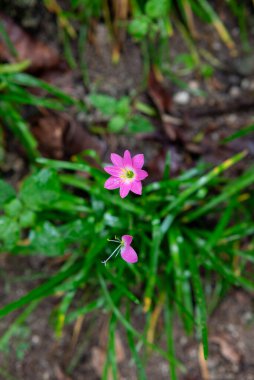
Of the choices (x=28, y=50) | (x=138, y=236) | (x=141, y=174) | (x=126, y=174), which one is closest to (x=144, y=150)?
(x=138, y=236)

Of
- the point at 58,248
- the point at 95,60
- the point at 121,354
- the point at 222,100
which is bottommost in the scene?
the point at 121,354

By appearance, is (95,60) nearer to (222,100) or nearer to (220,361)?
(222,100)

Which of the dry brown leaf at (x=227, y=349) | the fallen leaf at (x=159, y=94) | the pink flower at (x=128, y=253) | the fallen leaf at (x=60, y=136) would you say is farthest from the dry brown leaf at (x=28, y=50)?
the dry brown leaf at (x=227, y=349)

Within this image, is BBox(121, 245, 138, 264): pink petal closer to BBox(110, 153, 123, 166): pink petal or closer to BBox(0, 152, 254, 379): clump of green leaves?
BBox(110, 153, 123, 166): pink petal

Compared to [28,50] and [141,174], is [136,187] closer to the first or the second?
[141,174]

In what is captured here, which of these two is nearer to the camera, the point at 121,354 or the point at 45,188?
the point at 45,188

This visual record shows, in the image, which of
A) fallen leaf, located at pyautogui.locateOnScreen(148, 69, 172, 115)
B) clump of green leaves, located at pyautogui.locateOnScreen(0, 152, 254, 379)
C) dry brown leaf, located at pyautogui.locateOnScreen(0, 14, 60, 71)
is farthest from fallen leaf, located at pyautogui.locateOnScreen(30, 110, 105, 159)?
fallen leaf, located at pyautogui.locateOnScreen(148, 69, 172, 115)

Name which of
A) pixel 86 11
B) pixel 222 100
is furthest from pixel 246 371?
pixel 86 11
